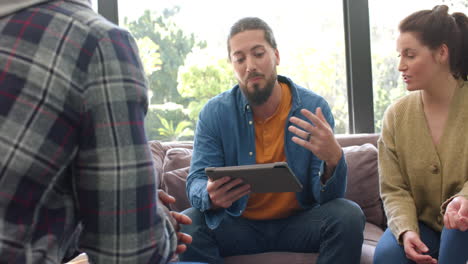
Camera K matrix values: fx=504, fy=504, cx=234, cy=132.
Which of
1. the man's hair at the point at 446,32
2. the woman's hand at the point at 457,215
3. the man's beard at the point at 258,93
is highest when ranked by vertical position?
the man's hair at the point at 446,32

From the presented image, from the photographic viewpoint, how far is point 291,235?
2010 millimetres

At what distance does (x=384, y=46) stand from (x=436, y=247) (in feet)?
6.20

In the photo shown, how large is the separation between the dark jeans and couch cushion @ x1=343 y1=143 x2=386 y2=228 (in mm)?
605

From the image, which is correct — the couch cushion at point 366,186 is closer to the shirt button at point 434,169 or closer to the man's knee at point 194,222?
the shirt button at point 434,169

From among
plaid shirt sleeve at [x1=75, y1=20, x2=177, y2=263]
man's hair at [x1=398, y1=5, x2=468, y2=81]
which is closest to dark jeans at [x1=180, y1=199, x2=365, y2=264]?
man's hair at [x1=398, y1=5, x2=468, y2=81]

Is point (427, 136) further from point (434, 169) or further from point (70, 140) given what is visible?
point (70, 140)

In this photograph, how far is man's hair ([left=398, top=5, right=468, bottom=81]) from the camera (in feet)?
6.24

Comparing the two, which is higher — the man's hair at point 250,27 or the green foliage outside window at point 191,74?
the man's hair at point 250,27

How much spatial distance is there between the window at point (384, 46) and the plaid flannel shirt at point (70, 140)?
284cm

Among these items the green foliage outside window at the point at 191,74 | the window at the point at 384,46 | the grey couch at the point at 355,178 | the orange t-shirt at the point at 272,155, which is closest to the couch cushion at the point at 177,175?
the grey couch at the point at 355,178

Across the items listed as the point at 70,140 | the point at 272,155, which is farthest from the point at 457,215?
the point at 70,140

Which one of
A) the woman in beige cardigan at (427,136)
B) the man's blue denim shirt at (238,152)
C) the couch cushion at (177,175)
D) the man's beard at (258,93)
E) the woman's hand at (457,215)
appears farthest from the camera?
the couch cushion at (177,175)

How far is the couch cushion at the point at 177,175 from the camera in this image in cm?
248

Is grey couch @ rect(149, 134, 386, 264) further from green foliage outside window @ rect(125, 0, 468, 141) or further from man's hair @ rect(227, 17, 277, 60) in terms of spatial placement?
man's hair @ rect(227, 17, 277, 60)
